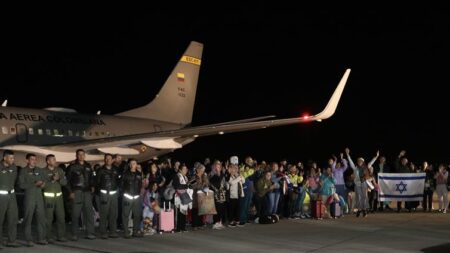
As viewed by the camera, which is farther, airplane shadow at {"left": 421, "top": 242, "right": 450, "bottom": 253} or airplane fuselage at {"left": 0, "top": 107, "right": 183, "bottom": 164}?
airplane fuselage at {"left": 0, "top": 107, "right": 183, "bottom": 164}

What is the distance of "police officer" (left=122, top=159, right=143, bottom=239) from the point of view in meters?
12.2

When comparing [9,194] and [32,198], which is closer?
[9,194]

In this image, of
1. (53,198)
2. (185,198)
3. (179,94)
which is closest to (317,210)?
(185,198)

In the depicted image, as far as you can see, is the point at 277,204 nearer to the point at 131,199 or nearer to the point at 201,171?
the point at 201,171

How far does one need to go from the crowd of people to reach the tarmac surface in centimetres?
45

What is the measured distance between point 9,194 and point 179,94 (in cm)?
1720

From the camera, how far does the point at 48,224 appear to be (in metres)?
11.3

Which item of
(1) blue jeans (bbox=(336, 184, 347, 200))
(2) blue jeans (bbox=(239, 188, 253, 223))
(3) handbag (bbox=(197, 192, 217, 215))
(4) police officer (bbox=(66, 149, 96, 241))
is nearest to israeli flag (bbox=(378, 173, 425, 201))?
(1) blue jeans (bbox=(336, 184, 347, 200))

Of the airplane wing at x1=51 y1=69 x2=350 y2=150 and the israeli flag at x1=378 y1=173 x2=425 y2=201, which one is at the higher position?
Answer: the airplane wing at x1=51 y1=69 x2=350 y2=150

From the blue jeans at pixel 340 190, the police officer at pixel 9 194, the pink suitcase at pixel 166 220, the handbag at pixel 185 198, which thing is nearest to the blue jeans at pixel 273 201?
the blue jeans at pixel 340 190

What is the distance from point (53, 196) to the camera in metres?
11.2

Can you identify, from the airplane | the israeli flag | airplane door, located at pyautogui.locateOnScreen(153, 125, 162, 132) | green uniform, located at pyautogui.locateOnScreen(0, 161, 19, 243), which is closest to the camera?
green uniform, located at pyautogui.locateOnScreen(0, 161, 19, 243)

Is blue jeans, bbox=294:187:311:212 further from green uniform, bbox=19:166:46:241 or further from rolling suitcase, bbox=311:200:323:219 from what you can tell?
green uniform, bbox=19:166:46:241

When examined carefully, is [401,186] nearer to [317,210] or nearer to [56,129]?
[317,210]
